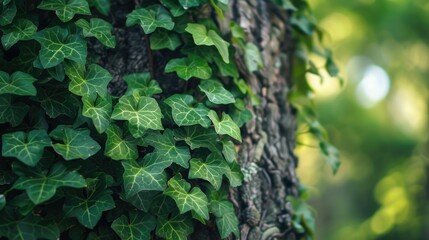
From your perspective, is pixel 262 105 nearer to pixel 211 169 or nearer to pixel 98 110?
pixel 211 169

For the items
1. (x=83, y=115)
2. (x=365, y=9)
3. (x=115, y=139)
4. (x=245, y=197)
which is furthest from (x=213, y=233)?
(x=365, y=9)

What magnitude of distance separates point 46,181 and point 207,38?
625 millimetres

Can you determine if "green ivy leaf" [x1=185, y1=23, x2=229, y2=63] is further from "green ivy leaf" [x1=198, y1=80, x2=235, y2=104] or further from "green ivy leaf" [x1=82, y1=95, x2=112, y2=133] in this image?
"green ivy leaf" [x1=82, y1=95, x2=112, y2=133]

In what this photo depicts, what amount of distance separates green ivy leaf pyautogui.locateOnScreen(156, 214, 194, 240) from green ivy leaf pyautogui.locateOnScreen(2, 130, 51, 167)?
369mm

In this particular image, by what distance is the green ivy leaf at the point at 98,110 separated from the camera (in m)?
1.31

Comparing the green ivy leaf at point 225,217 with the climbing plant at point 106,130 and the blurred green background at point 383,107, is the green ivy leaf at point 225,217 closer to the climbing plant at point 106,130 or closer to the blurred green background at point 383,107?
the climbing plant at point 106,130

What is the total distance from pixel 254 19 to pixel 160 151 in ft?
2.30

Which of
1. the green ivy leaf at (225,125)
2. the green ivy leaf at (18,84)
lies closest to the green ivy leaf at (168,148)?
the green ivy leaf at (225,125)

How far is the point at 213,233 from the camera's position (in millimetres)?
1510

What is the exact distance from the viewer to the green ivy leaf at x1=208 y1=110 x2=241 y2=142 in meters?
1.44

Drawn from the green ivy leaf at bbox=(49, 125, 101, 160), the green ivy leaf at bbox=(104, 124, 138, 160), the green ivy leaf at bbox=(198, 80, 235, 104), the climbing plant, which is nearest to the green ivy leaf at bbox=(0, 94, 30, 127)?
the climbing plant

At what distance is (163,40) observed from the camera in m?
1.54

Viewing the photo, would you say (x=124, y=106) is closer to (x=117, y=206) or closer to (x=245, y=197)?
(x=117, y=206)

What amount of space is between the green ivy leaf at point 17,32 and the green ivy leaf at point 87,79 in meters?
0.14
